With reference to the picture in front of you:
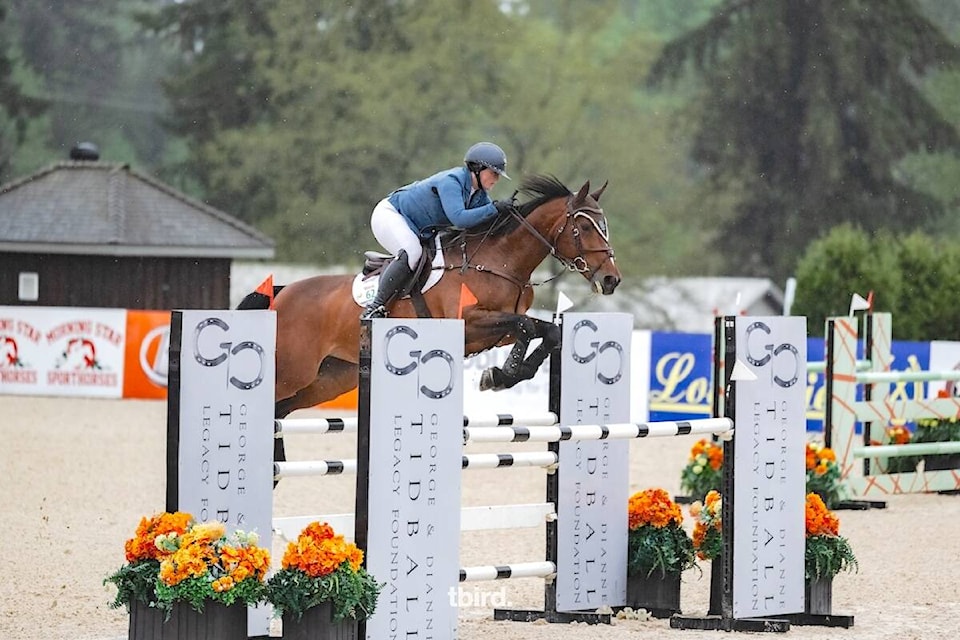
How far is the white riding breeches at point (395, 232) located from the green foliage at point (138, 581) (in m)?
2.97

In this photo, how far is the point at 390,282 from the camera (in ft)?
23.6

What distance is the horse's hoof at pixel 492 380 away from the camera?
6.82 meters

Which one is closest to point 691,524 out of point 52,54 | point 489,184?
point 489,184

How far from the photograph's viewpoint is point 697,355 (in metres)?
15.3

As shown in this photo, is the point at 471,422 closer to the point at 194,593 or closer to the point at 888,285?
the point at 194,593

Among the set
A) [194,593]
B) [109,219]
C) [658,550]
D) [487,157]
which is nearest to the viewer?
[194,593]

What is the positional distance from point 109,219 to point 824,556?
730 inches

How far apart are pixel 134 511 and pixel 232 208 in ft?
79.4

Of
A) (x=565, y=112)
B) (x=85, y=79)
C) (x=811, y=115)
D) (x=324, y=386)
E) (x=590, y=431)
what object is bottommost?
(x=590, y=431)

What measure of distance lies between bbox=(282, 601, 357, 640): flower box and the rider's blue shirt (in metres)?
2.79

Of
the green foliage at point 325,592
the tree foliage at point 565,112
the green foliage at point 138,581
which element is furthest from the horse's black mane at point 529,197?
the tree foliage at point 565,112

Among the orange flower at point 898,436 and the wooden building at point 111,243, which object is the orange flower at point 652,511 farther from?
the wooden building at point 111,243

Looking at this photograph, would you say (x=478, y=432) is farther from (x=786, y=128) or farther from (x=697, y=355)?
(x=786, y=128)

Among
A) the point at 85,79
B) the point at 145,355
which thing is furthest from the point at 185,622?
the point at 85,79
